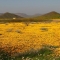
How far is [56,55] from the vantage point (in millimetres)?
18328

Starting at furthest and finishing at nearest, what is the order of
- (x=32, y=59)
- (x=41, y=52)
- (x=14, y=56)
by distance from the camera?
(x=41, y=52) < (x=14, y=56) < (x=32, y=59)

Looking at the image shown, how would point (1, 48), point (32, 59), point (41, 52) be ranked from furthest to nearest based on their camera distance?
point (1, 48) → point (41, 52) → point (32, 59)

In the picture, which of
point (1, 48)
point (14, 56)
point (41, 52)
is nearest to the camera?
point (14, 56)

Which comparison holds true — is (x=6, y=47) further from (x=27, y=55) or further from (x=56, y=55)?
(x=56, y=55)

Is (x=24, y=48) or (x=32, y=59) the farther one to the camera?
(x=24, y=48)

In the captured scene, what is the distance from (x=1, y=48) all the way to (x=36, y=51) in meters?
3.14

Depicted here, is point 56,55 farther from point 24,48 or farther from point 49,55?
point 24,48

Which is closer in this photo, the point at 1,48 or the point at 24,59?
the point at 24,59

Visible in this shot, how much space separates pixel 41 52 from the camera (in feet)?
63.2

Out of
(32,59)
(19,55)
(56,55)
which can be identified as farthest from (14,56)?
(56,55)

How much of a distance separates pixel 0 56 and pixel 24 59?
67.7 inches

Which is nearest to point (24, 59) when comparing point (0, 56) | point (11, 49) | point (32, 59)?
point (32, 59)

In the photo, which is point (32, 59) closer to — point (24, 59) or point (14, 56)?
point (24, 59)

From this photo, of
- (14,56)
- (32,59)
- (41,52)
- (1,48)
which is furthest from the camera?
(1,48)
